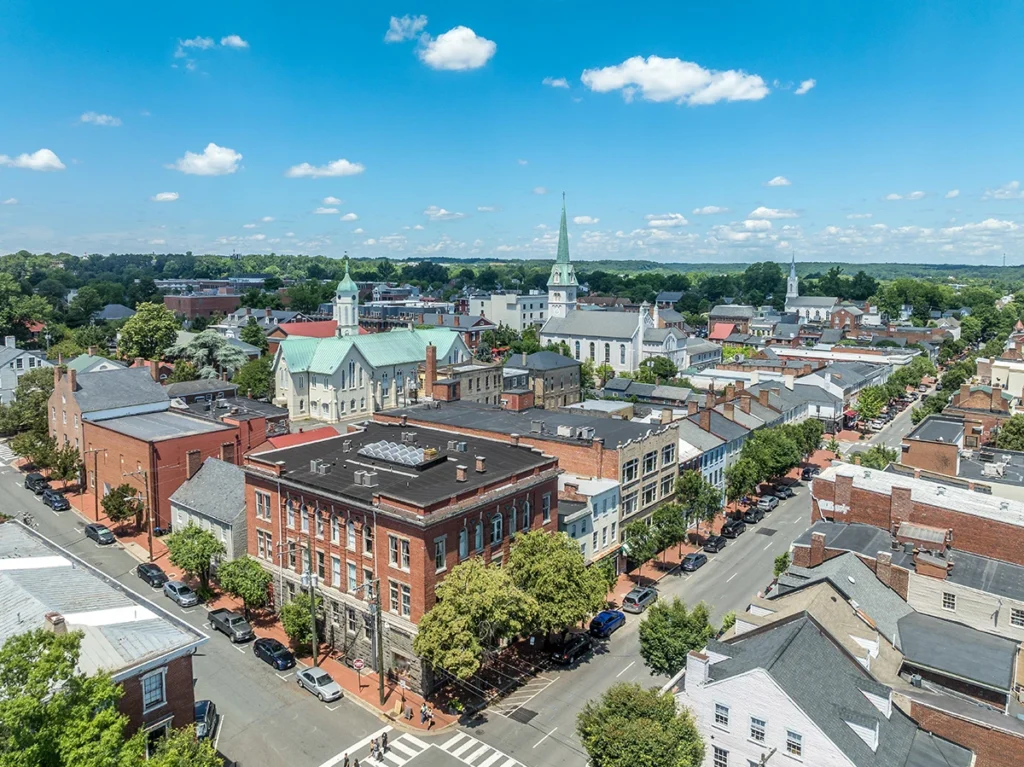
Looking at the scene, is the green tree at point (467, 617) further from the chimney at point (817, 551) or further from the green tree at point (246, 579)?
the chimney at point (817, 551)

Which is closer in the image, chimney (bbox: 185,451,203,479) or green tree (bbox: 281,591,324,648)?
green tree (bbox: 281,591,324,648)

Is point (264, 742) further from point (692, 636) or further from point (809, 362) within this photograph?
point (809, 362)

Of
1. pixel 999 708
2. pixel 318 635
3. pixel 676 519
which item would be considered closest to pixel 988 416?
pixel 676 519

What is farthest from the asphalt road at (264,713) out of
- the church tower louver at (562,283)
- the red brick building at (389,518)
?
the church tower louver at (562,283)

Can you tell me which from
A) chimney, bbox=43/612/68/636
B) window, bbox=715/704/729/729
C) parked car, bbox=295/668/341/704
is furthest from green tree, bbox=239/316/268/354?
window, bbox=715/704/729/729

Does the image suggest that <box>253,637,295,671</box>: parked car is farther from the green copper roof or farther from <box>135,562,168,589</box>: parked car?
the green copper roof

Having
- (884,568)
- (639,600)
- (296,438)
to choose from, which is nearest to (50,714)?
(639,600)
